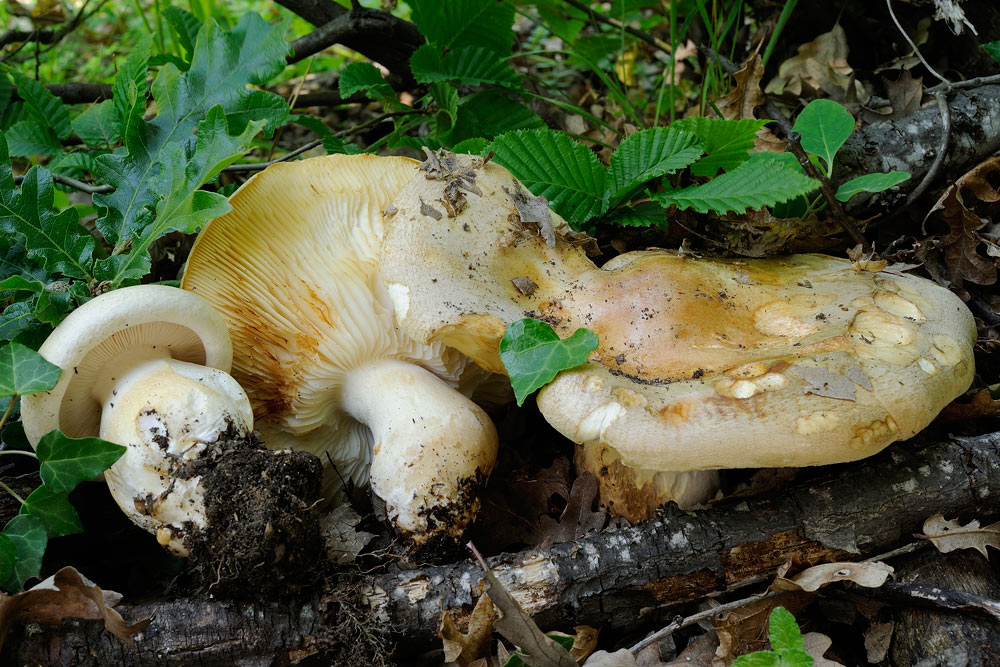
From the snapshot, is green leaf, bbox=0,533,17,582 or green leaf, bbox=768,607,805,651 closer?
green leaf, bbox=768,607,805,651

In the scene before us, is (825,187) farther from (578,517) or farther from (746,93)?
(578,517)

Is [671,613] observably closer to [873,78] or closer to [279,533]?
[279,533]

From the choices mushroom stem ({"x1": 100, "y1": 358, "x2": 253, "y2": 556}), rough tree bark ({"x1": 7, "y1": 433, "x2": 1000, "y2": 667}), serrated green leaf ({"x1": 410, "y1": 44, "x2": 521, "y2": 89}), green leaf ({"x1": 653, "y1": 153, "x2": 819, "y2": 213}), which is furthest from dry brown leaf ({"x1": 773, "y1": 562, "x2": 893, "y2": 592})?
serrated green leaf ({"x1": 410, "y1": 44, "x2": 521, "y2": 89})

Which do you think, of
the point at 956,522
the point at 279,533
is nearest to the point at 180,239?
the point at 279,533

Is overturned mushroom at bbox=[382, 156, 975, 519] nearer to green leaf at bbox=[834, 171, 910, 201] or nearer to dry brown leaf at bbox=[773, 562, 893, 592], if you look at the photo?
green leaf at bbox=[834, 171, 910, 201]

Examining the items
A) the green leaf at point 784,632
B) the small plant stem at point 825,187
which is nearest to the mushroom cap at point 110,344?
the green leaf at point 784,632

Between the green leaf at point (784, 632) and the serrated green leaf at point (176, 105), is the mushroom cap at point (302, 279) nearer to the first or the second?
the serrated green leaf at point (176, 105)

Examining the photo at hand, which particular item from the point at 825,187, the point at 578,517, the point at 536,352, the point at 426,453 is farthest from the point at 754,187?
the point at 426,453
